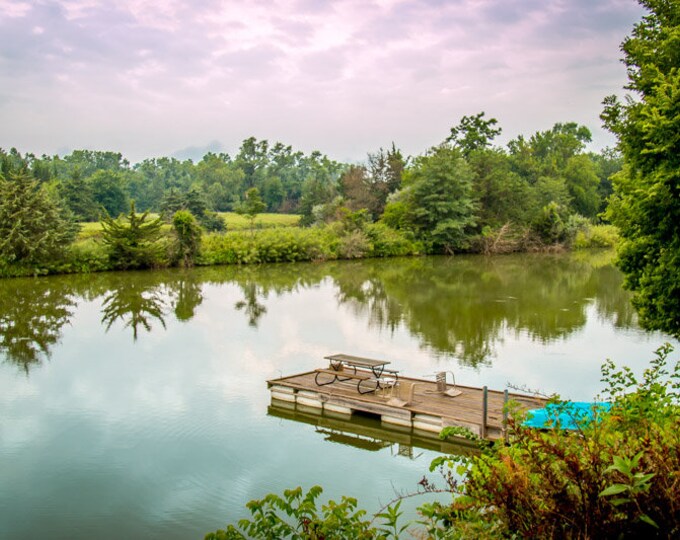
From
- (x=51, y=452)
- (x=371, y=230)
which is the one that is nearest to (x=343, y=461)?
(x=51, y=452)

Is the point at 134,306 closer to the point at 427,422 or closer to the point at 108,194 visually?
the point at 427,422

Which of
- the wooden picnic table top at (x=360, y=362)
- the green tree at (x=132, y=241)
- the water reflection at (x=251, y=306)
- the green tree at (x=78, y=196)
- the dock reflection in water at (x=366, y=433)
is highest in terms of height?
the green tree at (x=78, y=196)

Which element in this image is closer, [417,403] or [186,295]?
[417,403]

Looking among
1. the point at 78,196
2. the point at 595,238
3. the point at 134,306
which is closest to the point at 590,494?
the point at 134,306

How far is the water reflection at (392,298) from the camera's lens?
1966 cm

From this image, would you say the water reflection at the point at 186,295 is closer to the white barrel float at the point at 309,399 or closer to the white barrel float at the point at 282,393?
Answer: the white barrel float at the point at 282,393

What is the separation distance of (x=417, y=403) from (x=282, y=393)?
2918 millimetres

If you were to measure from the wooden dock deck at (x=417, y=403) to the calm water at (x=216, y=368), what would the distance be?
715 millimetres

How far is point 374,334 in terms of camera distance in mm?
19375

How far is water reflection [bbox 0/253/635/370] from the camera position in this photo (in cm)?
1966

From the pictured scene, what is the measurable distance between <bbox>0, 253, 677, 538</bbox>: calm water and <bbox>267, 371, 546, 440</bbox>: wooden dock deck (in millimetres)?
715

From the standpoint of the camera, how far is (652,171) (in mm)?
10836

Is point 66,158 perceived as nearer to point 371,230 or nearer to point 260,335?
point 371,230

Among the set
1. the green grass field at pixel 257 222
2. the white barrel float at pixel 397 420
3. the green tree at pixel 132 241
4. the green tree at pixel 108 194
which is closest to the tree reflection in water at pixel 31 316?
the green tree at pixel 132 241
